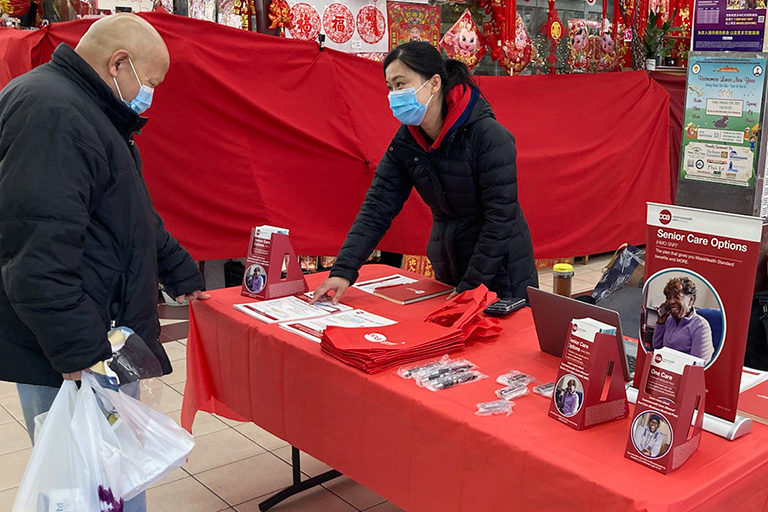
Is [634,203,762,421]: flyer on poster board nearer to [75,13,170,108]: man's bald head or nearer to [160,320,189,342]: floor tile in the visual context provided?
[75,13,170,108]: man's bald head

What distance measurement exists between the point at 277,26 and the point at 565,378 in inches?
154

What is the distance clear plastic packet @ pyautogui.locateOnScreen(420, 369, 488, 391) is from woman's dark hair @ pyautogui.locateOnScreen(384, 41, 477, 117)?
112 centimetres

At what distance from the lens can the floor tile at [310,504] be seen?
2.97m

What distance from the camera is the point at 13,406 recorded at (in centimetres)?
397

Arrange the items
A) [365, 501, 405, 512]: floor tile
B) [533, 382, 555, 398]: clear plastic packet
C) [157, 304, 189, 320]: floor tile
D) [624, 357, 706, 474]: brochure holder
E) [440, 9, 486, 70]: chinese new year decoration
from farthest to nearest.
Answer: [440, 9, 486, 70]: chinese new year decoration < [157, 304, 189, 320]: floor tile < [365, 501, 405, 512]: floor tile < [533, 382, 555, 398]: clear plastic packet < [624, 357, 706, 474]: brochure holder

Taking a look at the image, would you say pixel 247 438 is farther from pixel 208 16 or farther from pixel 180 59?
pixel 208 16

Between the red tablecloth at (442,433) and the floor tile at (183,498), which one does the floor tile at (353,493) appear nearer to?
the floor tile at (183,498)

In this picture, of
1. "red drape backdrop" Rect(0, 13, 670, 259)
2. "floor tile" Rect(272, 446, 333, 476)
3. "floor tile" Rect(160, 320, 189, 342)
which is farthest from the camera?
"floor tile" Rect(160, 320, 189, 342)

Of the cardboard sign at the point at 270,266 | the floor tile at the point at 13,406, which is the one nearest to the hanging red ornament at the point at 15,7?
the floor tile at the point at 13,406

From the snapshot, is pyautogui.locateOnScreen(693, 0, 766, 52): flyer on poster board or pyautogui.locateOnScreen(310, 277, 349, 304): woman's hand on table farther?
pyautogui.locateOnScreen(310, 277, 349, 304): woman's hand on table

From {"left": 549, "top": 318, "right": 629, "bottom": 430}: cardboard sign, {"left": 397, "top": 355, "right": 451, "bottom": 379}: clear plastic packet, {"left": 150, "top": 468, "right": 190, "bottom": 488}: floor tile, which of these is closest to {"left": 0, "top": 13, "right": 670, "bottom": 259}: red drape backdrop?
{"left": 150, "top": 468, "right": 190, "bottom": 488}: floor tile

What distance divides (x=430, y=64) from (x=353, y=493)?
168 centimetres

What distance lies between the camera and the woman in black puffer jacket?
106 inches

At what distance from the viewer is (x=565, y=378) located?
1720 mm
